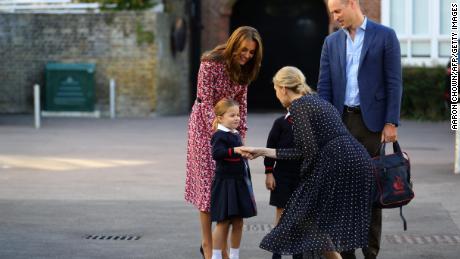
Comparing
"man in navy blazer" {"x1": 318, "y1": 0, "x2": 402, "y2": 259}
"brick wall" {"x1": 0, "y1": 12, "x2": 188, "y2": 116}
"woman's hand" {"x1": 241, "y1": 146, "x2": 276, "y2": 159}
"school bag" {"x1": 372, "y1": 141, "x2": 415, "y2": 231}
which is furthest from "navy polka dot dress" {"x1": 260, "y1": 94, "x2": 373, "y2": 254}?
"brick wall" {"x1": 0, "y1": 12, "x2": 188, "y2": 116}

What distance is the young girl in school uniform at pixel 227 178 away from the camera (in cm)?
825

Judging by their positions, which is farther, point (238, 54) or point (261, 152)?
point (238, 54)

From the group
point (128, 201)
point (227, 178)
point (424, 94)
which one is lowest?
point (424, 94)

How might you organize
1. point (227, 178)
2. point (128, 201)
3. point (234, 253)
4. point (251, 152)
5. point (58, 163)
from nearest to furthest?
point (251, 152)
point (227, 178)
point (234, 253)
point (128, 201)
point (58, 163)

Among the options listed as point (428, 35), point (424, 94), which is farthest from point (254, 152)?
point (428, 35)

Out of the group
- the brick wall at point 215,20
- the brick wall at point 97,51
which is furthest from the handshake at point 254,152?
the brick wall at point 215,20

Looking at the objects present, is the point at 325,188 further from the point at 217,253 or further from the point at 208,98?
the point at 208,98

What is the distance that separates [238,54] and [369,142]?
106 cm

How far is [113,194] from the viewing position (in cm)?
1319

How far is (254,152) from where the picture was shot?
7668mm

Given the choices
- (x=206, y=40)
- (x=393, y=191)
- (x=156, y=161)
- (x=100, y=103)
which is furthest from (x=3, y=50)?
(x=393, y=191)

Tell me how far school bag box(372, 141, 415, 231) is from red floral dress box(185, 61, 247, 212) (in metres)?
1.28

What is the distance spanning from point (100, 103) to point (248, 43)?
1939cm

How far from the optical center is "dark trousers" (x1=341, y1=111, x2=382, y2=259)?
824cm
